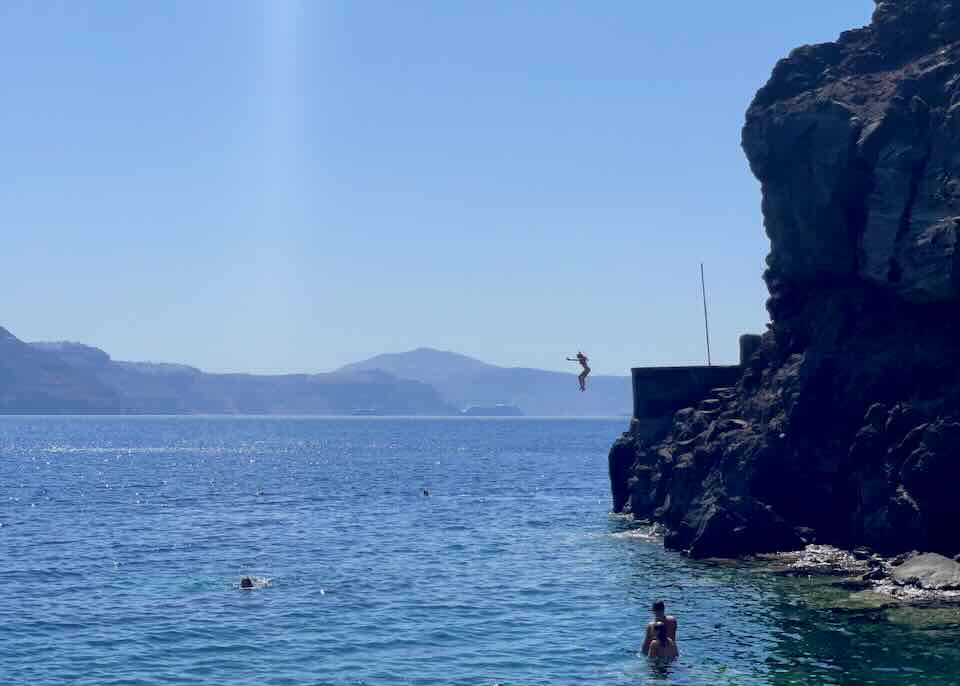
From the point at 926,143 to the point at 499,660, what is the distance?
97.9 ft

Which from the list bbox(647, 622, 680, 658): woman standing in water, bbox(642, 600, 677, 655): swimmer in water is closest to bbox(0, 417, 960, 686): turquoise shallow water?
bbox(647, 622, 680, 658): woman standing in water

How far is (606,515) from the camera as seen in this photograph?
7269 cm

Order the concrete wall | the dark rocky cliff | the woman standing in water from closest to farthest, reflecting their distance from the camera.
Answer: the woman standing in water < the dark rocky cliff < the concrete wall

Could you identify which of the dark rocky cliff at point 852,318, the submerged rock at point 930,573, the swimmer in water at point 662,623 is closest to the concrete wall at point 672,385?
the dark rocky cliff at point 852,318

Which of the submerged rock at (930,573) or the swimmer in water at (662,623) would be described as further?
the submerged rock at (930,573)

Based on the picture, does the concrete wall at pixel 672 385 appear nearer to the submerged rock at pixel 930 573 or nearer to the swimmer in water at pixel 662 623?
the submerged rock at pixel 930 573

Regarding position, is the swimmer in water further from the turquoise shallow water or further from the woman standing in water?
the turquoise shallow water

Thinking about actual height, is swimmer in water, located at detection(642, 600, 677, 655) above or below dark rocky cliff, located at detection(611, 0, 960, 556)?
below

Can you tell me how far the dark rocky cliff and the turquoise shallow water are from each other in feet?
16.8

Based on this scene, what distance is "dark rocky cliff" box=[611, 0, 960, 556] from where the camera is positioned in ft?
151

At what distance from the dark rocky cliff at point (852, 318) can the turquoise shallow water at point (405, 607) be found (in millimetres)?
5113

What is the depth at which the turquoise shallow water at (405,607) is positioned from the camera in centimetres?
3278

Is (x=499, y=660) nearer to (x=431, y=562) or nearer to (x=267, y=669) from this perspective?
(x=267, y=669)

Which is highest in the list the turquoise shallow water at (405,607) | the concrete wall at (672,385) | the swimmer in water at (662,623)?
the concrete wall at (672,385)
